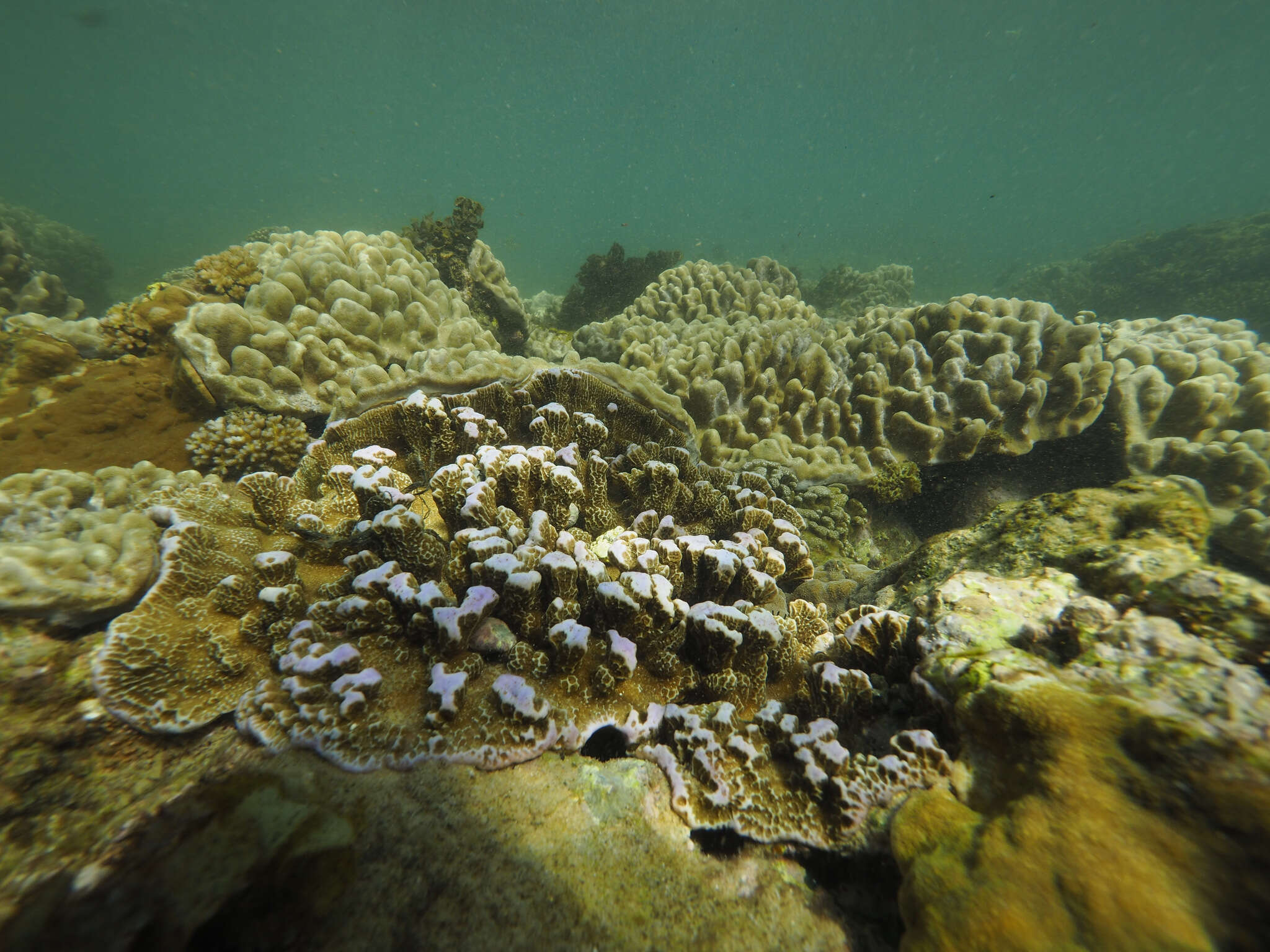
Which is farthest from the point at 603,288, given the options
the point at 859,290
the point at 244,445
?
the point at 244,445

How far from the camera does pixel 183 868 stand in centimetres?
127

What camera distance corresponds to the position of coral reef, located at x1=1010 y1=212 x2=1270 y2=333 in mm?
17172

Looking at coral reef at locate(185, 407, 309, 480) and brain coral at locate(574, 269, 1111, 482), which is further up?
brain coral at locate(574, 269, 1111, 482)

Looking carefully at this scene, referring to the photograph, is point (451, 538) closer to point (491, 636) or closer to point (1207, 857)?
point (491, 636)

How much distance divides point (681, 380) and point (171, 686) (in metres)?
5.64

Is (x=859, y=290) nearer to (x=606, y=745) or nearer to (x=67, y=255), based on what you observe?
(x=606, y=745)

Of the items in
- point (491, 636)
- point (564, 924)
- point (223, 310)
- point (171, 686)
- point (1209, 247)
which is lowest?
point (564, 924)

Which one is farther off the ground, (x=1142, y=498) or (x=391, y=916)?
(x=1142, y=498)

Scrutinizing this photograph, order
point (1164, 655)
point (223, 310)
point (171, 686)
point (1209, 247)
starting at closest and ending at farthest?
point (1164, 655) → point (171, 686) → point (223, 310) → point (1209, 247)

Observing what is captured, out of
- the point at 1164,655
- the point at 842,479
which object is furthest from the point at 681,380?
the point at 1164,655

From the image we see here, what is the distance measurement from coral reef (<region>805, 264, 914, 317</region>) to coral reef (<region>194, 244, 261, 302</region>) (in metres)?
14.0

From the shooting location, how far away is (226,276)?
6.18 m

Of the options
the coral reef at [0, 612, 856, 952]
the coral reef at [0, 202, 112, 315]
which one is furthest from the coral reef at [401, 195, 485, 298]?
the coral reef at [0, 202, 112, 315]

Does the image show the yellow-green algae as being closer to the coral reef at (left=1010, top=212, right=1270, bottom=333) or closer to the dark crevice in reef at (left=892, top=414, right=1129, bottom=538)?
the dark crevice in reef at (left=892, top=414, right=1129, bottom=538)
